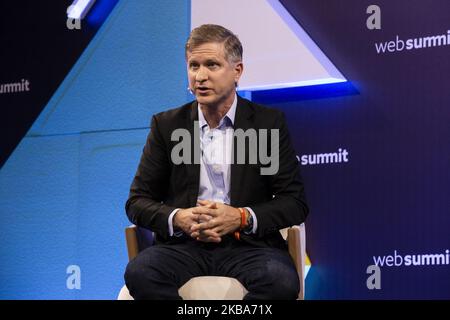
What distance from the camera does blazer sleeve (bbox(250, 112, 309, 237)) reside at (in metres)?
2.97

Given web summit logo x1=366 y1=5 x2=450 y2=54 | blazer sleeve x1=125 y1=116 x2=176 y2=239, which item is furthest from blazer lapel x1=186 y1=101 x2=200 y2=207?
web summit logo x1=366 y1=5 x2=450 y2=54

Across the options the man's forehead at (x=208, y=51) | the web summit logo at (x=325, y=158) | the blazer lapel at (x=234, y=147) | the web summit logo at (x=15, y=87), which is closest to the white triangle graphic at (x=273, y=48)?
the web summit logo at (x=325, y=158)

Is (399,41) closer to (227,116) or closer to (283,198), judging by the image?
(227,116)

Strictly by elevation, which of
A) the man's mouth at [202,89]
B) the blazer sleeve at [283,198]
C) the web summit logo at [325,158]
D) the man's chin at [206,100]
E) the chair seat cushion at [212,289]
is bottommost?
the chair seat cushion at [212,289]

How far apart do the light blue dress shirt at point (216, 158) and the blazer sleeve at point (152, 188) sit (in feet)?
0.54

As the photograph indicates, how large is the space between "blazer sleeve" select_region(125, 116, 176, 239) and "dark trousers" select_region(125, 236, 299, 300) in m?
0.12

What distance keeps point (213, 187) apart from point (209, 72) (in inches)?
19.0

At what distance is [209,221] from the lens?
2.90 metres

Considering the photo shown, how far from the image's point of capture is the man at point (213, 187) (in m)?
2.91

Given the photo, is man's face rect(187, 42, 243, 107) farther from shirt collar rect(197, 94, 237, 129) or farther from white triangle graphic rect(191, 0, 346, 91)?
white triangle graphic rect(191, 0, 346, 91)

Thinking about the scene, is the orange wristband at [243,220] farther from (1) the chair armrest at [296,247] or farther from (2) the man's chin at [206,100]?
(2) the man's chin at [206,100]

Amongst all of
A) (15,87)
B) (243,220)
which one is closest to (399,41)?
(243,220)

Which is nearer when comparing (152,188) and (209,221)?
(209,221)
